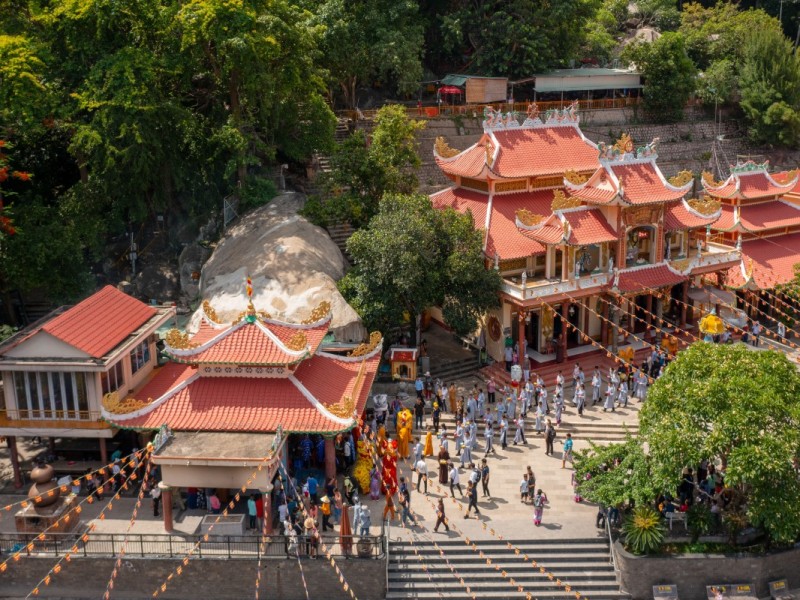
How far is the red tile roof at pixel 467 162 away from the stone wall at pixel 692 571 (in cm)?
1789

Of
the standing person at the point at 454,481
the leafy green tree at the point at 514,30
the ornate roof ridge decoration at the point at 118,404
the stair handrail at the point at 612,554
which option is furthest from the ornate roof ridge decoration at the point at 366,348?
the leafy green tree at the point at 514,30

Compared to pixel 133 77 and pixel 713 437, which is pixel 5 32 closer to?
pixel 133 77

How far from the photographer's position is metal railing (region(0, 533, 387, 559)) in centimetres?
2367

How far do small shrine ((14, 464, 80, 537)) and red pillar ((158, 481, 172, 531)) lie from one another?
8.21ft

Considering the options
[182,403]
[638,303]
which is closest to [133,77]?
[182,403]

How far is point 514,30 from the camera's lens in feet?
177

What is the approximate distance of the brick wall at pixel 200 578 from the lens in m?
23.7

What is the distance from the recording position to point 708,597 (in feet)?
78.8

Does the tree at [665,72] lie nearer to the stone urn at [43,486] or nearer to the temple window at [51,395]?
the temple window at [51,395]

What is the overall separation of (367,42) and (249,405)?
98.3ft

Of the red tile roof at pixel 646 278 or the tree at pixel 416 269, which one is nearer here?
the tree at pixel 416 269

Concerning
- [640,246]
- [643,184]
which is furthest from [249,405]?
[640,246]

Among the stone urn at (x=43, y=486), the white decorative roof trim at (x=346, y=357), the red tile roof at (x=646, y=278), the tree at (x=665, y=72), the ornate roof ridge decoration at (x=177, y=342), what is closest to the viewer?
the stone urn at (x=43, y=486)

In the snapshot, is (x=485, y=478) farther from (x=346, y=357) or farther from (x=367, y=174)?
(x=367, y=174)
